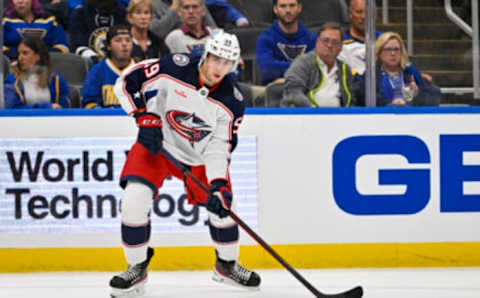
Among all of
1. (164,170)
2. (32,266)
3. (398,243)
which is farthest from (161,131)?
(398,243)

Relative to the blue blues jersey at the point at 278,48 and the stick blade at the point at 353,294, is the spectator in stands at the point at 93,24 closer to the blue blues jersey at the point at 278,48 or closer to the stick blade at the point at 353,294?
the blue blues jersey at the point at 278,48

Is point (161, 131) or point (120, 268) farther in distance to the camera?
point (120, 268)

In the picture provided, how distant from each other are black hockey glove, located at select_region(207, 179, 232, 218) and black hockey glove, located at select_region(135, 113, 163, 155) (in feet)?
0.95

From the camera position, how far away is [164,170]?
3453 millimetres

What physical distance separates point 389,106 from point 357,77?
9.0 inches

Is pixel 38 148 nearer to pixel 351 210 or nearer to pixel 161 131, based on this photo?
pixel 161 131

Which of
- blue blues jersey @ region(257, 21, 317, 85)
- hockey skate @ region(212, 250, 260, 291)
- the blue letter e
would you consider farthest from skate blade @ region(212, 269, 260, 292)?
blue blues jersey @ region(257, 21, 317, 85)

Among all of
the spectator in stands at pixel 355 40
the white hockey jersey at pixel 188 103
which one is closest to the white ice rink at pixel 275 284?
the white hockey jersey at pixel 188 103

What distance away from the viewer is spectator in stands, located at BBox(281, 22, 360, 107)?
4137 mm

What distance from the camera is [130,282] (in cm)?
329

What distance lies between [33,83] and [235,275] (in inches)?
59.3

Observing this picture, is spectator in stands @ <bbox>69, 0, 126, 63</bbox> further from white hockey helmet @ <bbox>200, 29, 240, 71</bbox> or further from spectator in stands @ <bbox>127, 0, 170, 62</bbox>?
white hockey helmet @ <bbox>200, 29, 240, 71</bbox>

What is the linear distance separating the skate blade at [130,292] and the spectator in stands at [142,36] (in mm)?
1324

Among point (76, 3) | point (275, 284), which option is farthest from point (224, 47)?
point (76, 3)
